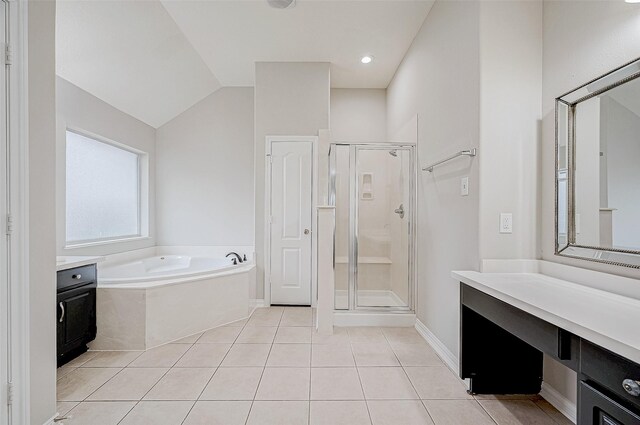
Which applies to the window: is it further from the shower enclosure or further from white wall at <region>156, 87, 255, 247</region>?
the shower enclosure

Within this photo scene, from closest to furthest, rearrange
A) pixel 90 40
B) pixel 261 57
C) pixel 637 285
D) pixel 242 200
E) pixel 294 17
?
pixel 637 285, pixel 90 40, pixel 294 17, pixel 261 57, pixel 242 200

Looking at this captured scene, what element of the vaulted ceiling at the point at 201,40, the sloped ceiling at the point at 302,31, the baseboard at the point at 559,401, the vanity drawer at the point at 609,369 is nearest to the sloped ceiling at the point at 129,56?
the vaulted ceiling at the point at 201,40

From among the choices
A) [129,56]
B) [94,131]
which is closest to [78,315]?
[94,131]

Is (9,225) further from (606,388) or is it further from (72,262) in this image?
(606,388)

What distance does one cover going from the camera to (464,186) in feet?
7.39

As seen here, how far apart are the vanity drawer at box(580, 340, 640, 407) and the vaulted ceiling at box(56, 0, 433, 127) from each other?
2.94 metres

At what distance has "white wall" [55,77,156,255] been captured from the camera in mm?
3020

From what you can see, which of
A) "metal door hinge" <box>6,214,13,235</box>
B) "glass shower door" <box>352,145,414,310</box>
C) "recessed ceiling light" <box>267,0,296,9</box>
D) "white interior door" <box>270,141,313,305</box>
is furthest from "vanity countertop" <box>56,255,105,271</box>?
"recessed ceiling light" <box>267,0,296,9</box>

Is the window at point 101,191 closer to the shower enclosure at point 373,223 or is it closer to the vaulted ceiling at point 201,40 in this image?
the vaulted ceiling at point 201,40

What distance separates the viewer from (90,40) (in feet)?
9.44

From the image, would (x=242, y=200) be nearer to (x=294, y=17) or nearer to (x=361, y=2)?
(x=294, y=17)

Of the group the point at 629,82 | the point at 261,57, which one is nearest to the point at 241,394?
the point at 629,82

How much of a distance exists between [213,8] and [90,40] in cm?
109

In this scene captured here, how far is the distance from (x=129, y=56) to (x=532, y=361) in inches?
164
